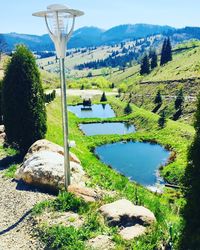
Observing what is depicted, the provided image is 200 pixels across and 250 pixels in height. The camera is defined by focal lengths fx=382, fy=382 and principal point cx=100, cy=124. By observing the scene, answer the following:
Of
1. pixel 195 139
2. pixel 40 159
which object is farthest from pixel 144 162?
pixel 195 139

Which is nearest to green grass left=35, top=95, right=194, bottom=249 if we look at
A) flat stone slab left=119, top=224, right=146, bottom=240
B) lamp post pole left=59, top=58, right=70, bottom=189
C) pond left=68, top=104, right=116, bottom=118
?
flat stone slab left=119, top=224, right=146, bottom=240

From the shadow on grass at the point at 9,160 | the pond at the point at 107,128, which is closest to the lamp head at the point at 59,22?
the shadow on grass at the point at 9,160

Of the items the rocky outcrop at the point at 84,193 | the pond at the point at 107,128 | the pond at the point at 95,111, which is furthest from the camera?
the pond at the point at 95,111

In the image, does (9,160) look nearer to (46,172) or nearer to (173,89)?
(46,172)

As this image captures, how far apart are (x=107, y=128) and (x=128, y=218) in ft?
208

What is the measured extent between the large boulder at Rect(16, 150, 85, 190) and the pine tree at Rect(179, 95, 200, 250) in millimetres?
8062

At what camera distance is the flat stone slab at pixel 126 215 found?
1408 centimetres

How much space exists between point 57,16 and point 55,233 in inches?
342

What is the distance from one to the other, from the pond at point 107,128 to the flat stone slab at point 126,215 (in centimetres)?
5502

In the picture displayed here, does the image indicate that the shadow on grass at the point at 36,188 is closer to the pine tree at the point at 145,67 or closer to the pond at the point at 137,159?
the pond at the point at 137,159

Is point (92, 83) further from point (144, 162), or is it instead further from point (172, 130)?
point (144, 162)

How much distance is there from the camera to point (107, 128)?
7750 centimetres

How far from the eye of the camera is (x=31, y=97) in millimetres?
24781

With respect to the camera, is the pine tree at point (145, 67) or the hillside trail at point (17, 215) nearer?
the hillside trail at point (17, 215)
